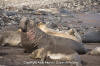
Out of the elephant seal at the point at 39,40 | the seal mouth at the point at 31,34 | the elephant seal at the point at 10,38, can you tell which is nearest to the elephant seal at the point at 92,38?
the elephant seal at the point at 10,38

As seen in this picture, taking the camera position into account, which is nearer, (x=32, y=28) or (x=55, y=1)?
(x=32, y=28)

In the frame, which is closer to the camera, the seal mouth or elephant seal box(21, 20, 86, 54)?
elephant seal box(21, 20, 86, 54)

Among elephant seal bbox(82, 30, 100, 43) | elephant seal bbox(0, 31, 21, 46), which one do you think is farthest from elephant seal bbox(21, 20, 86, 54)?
elephant seal bbox(82, 30, 100, 43)

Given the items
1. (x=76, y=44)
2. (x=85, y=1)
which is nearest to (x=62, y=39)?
(x=76, y=44)

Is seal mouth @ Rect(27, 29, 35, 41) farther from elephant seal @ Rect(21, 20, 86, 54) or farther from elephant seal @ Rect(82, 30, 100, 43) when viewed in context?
elephant seal @ Rect(82, 30, 100, 43)

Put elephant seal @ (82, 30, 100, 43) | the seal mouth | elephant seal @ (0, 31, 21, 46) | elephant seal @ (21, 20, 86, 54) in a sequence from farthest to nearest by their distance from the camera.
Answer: elephant seal @ (82, 30, 100, 43), elephant seal @ (0, 31, 21, 46), the seal mouth, elephant seal @ (21, 20, 86, 54)

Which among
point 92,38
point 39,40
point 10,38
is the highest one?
point 39,40

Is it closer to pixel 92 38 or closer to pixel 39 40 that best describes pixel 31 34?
pixel 39 40

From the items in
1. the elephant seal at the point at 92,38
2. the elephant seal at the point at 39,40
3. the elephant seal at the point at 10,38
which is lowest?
the elephant seal at the point at 92,38

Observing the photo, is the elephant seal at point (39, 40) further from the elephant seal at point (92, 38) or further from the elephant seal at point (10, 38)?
the elephant seal at point (92, 38)

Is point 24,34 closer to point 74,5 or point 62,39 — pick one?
point 62,39

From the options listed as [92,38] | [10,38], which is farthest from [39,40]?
[92,38]
